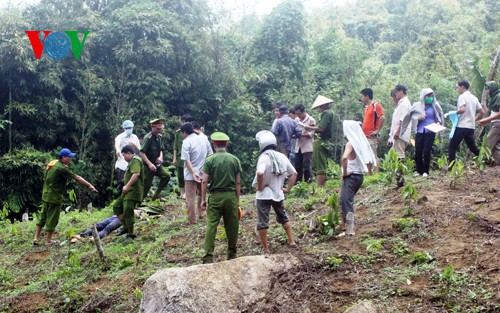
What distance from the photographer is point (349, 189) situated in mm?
6328

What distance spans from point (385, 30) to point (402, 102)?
30264 millimetres

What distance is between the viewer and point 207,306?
4.71 m

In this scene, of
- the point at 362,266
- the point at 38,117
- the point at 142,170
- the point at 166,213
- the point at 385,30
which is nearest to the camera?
the point at 362,266

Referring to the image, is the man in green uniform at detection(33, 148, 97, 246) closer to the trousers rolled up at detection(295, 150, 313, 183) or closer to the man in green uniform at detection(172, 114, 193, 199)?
the man in green uniform at detection(172, 114, 193, 199)

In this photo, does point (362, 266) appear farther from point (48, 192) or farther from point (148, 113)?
point (148, 113)

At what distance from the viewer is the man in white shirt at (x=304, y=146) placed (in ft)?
31.4

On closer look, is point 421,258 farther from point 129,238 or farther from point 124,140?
point 124,140

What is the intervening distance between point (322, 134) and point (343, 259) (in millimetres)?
3883

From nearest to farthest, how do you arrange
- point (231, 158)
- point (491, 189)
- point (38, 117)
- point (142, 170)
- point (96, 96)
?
point (231, 158) → point (491, 189) → point (142, 170) → point (38, 117) → point (96, 96)

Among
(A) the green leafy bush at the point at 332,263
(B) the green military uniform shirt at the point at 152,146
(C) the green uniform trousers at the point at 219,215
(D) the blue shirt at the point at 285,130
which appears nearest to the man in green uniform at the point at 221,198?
(C) the green uniform trousers at the point at 219,215

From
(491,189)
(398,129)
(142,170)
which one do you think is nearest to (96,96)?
(142,170)

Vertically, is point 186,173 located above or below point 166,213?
above

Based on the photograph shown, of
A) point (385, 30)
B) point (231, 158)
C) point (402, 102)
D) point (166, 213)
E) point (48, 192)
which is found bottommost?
point (166, 213)

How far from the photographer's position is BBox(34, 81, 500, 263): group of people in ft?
19.8
